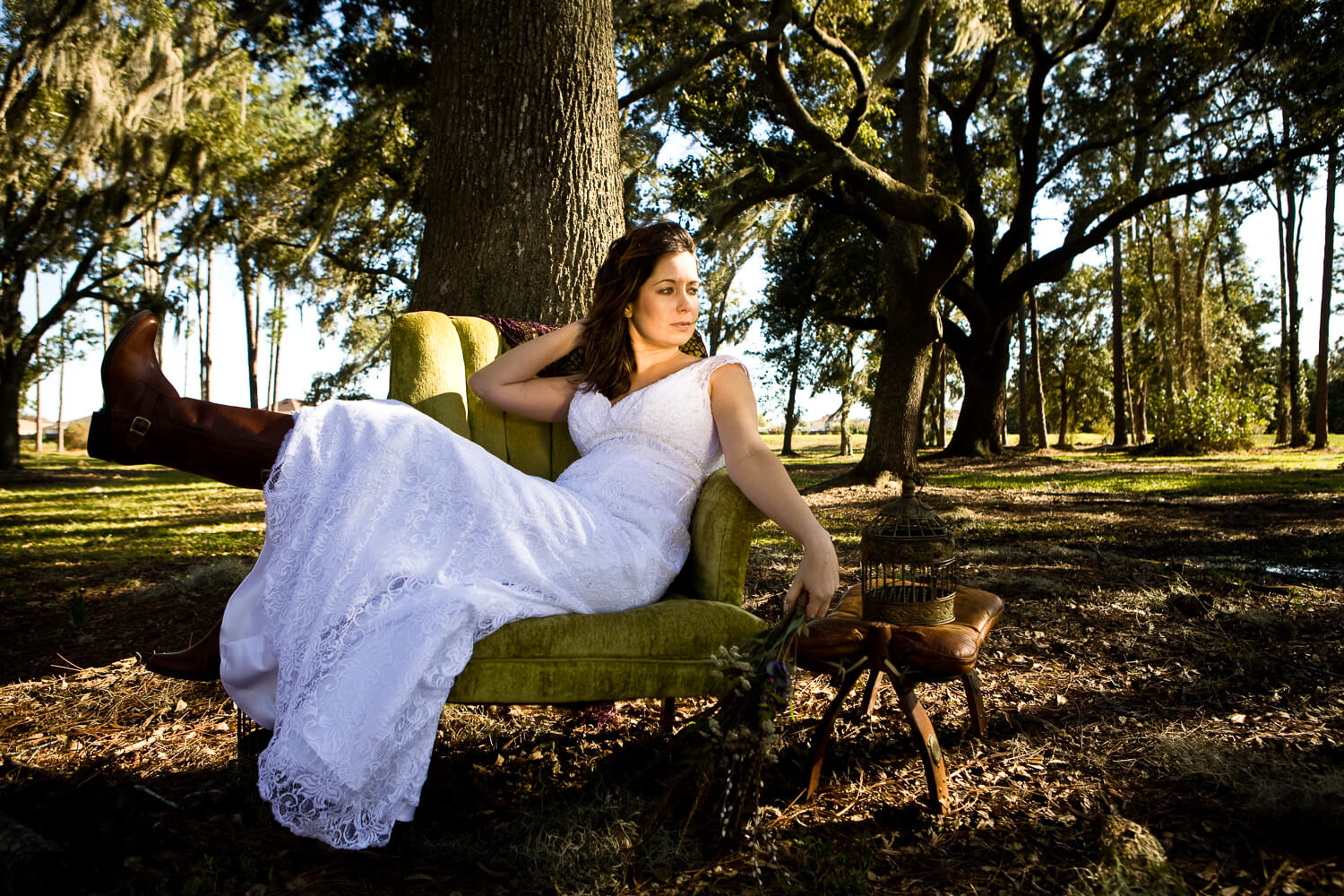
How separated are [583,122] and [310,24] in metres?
5.47

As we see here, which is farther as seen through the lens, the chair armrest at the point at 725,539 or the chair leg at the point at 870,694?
the chair leg at the point at 870,694

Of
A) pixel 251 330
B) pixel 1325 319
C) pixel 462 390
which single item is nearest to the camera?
pixel 462 390

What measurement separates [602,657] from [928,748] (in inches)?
35.8

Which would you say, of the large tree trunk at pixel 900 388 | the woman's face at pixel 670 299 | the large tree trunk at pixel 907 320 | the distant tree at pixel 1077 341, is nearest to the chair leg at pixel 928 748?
the woman's face at pixel 670 299

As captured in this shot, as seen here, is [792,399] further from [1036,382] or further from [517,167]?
[517,167]

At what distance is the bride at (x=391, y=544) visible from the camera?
5.38ft

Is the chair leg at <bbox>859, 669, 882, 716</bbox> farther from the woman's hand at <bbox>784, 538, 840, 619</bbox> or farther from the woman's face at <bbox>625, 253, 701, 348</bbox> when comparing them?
the woman's face at <bbox>625, 253, 701, 348</bbox>

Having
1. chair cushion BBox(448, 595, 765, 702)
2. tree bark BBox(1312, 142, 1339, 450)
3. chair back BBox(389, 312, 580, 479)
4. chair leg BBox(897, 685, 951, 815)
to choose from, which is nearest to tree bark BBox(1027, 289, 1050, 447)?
tree bark BBox(1312, 142, 1339, 450)

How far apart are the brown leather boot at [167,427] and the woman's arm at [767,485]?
46.5 inches

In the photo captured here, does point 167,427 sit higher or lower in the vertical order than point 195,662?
higher

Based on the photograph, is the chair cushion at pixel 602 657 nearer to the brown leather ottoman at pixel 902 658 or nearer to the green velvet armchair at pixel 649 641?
the green velvet armchair at pixel 649 641

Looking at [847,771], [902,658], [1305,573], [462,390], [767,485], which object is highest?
[462,390]

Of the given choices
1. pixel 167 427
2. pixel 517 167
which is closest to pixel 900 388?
pixel 517 167

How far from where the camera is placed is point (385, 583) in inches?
69.4
